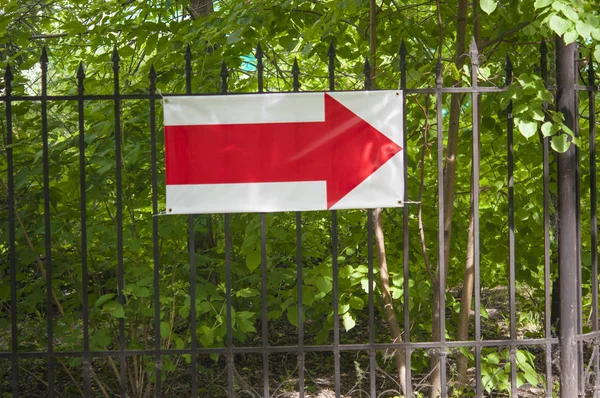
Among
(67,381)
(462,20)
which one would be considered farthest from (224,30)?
(67,381)

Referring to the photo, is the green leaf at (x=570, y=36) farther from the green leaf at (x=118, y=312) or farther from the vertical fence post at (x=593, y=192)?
the green leaf at (x=118, y=312)

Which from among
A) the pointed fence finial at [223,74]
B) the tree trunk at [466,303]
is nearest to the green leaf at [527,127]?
the tree trunk at [466,303]

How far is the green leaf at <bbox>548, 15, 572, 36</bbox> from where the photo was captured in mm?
3168

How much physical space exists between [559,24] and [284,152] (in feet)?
4.84

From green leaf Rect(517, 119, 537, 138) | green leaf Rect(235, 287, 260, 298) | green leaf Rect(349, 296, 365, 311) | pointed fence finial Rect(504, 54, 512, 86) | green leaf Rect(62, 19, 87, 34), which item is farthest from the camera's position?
green leaf Rect(62, 19, 87, 34)

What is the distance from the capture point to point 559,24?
318 cm

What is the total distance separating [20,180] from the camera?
3.96 metres

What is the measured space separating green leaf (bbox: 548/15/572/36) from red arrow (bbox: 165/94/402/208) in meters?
0.99

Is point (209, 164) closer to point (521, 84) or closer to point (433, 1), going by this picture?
point (521, 84)

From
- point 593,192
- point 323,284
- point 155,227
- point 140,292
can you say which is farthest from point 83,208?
point 593,192

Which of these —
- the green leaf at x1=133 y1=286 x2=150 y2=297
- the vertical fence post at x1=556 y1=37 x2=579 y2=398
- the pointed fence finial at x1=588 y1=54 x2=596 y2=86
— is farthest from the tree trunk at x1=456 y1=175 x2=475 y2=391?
the green leaf at x1=133 y1=286 x2=150 y2=297

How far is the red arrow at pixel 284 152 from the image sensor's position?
369 centimetres

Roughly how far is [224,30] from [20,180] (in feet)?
4.82

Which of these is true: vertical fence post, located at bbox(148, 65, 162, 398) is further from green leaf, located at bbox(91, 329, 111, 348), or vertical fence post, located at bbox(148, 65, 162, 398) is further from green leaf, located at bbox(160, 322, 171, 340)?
green leaf, located at bbox(91, 329, 111, 348)
